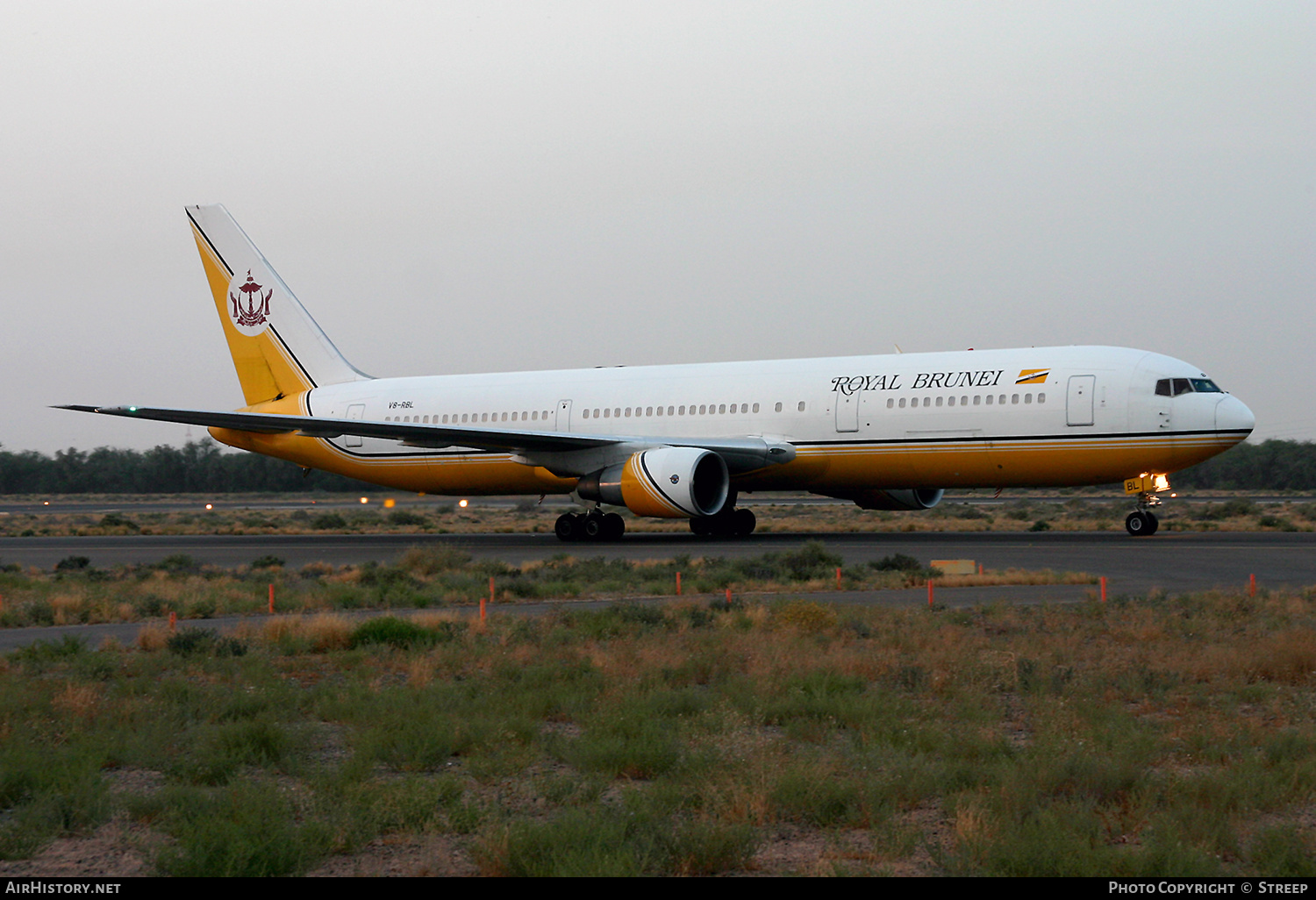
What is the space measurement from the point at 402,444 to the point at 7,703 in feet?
80.9

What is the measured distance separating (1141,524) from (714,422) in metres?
9.93

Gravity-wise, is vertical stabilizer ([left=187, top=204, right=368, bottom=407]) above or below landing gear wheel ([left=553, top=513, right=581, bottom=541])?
above

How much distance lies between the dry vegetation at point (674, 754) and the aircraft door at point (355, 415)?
→ 21630 millimetres

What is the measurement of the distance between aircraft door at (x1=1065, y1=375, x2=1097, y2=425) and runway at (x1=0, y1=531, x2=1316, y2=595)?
8.60 feet

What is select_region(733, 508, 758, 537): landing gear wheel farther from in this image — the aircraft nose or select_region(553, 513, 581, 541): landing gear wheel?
the aircraft nose

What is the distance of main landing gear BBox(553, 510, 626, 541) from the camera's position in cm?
3038

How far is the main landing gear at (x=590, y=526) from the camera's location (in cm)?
3038

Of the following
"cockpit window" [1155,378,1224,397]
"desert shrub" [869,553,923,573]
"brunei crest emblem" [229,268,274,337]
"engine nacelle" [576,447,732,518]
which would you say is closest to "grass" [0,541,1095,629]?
"desert shrub" [869,553,923,573]

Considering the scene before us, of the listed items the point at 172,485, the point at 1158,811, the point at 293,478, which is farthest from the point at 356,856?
the point at 172,485

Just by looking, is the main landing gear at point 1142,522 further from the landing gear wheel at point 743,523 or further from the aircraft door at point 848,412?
the landing gear wheel at point 743,523

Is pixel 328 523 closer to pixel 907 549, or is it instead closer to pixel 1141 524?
pixel 907 549

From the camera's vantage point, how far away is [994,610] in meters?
14.5

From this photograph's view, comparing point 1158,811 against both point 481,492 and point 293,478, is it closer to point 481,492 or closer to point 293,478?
point 481,492

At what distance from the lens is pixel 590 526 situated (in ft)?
100
